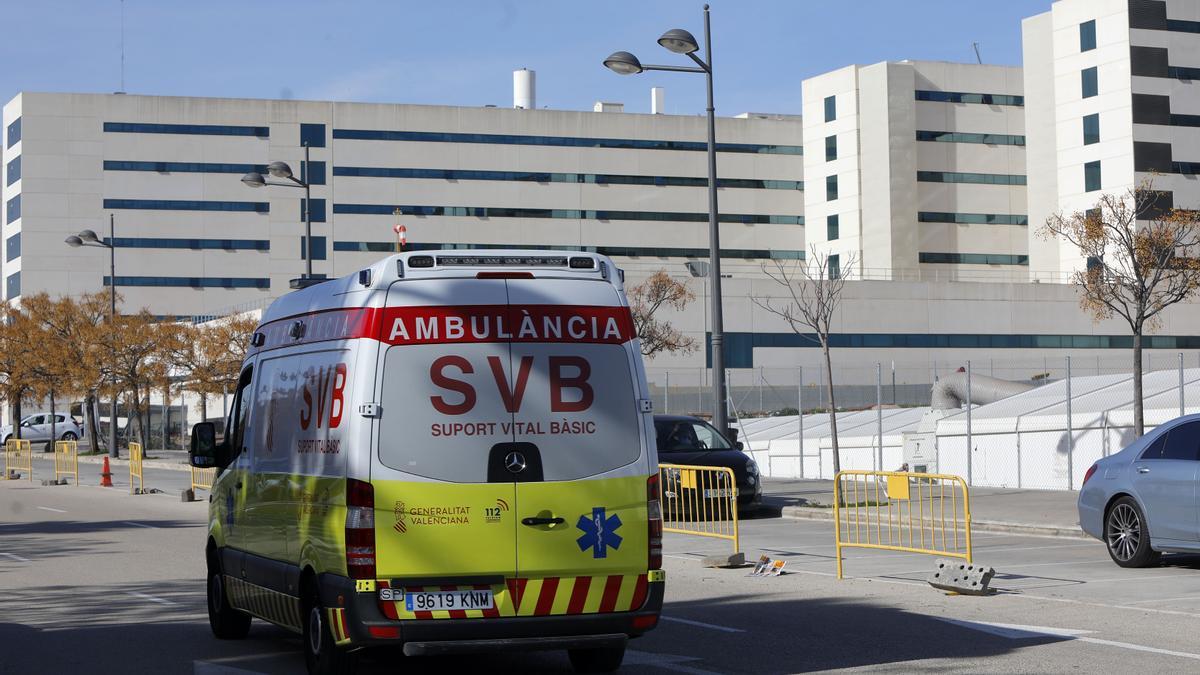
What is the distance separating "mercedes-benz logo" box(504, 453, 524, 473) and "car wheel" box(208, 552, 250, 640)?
3.66m

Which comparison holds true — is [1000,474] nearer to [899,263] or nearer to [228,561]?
[228,561]

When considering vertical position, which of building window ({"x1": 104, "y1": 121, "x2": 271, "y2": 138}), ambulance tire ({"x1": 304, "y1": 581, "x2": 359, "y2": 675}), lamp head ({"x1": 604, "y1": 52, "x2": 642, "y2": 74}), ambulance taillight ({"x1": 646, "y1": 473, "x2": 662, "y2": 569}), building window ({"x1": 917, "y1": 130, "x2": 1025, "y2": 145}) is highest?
building window ({"x1": 104, "y1": 121, "x2": 271, "y2": 138})

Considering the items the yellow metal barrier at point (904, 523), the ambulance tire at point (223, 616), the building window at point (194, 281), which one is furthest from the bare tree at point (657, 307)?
the ambulance tire at point (223, 616)

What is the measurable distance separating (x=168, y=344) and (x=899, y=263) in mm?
44610

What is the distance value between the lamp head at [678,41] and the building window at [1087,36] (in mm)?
57798

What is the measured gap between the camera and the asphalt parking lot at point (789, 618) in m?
9.64

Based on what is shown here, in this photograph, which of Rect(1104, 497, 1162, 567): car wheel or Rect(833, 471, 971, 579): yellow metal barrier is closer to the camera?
Rect(833, 471, 971, 579): yellow metal barrier

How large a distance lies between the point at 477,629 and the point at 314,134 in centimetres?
9025

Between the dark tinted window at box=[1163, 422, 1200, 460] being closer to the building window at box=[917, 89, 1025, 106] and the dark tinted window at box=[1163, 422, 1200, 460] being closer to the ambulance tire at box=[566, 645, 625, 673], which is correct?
the ambulance tire at box=[566, 645, 625, 673]

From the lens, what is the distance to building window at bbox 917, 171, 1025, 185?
8588 centimetres

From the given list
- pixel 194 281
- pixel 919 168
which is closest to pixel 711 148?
pixel 919 168

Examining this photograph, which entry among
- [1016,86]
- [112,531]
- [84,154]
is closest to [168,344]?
[112,531]

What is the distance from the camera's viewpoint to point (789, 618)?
11.8 meters

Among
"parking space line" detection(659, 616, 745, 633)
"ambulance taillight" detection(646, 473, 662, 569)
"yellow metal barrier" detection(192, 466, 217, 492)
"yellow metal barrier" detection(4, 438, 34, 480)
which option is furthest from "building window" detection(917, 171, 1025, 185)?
"ambulance taillight" detection(646, 473, 662, 569)
